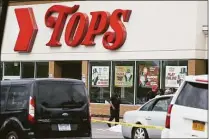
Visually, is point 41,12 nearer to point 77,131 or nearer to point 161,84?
point 161,84

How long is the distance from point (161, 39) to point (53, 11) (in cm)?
664

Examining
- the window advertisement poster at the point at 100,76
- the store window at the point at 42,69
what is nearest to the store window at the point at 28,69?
the store window at the point at 42,69

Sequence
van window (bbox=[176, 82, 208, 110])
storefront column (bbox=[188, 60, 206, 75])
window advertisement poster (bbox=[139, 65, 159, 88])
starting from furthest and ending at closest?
window advertisement poster (bbox=[139, 65, 159, 88]) → storefront column (bbox=[188, 60, 206, 75]) → van window (bbox=[176, 82, 208, 110])

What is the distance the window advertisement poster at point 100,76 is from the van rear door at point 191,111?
17.6 metres

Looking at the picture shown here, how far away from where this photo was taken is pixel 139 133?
1483 cm

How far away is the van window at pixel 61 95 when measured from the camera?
12164 mm

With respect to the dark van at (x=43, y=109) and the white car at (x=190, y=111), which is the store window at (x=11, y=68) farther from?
the white car at (x=190, y=111)

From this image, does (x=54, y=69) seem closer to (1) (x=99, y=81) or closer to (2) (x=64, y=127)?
(1) (x=99, y=81)

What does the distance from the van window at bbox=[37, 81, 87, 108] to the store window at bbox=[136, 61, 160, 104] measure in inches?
477

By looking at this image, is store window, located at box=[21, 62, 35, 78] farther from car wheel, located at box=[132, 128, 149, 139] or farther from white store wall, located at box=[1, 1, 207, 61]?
car wheel, located at box=[132, 128, 149, 139]

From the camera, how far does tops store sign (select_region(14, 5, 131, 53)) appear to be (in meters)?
25.4

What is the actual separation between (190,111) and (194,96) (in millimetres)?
280

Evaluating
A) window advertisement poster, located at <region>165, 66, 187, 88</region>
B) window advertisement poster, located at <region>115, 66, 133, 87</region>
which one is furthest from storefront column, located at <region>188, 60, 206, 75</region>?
A: window advertisement poster, located at <region>115, 66, 133, 87</region>

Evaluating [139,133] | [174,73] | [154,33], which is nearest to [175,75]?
[174,73]
